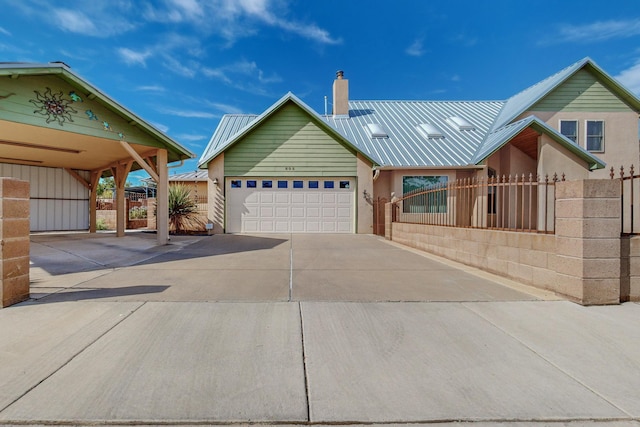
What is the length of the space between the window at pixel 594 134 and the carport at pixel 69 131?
1850 centimetres

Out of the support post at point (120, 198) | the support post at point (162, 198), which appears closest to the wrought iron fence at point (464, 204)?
the support post at point (162, 198)

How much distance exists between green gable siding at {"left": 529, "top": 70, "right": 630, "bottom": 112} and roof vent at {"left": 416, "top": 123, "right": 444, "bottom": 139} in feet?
15.6

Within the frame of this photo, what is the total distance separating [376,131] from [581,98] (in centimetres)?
1013

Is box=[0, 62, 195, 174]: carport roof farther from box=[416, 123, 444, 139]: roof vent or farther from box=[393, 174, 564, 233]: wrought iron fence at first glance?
box=[416, 123, 444, 139]: roof vent

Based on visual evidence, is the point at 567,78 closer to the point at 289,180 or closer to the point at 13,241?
the point at 289,180

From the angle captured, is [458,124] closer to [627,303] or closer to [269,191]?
[269,191]

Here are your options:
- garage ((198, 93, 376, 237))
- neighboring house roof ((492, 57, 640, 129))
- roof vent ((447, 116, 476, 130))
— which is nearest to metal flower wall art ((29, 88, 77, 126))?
garage ((198, 93, 376, 237))

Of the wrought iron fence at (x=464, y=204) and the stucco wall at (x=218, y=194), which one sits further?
the stucco wall at (x=218, y=194)

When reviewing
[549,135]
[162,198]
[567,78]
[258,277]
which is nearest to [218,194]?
[162,198]

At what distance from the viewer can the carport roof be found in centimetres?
707

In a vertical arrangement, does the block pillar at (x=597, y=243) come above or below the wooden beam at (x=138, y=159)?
below

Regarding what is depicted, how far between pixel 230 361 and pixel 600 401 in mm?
3004

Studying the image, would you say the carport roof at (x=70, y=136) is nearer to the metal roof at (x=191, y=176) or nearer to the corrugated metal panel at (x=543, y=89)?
the metal roof at (x=191, y=176)

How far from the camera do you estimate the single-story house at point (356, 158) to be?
13.7 metres
